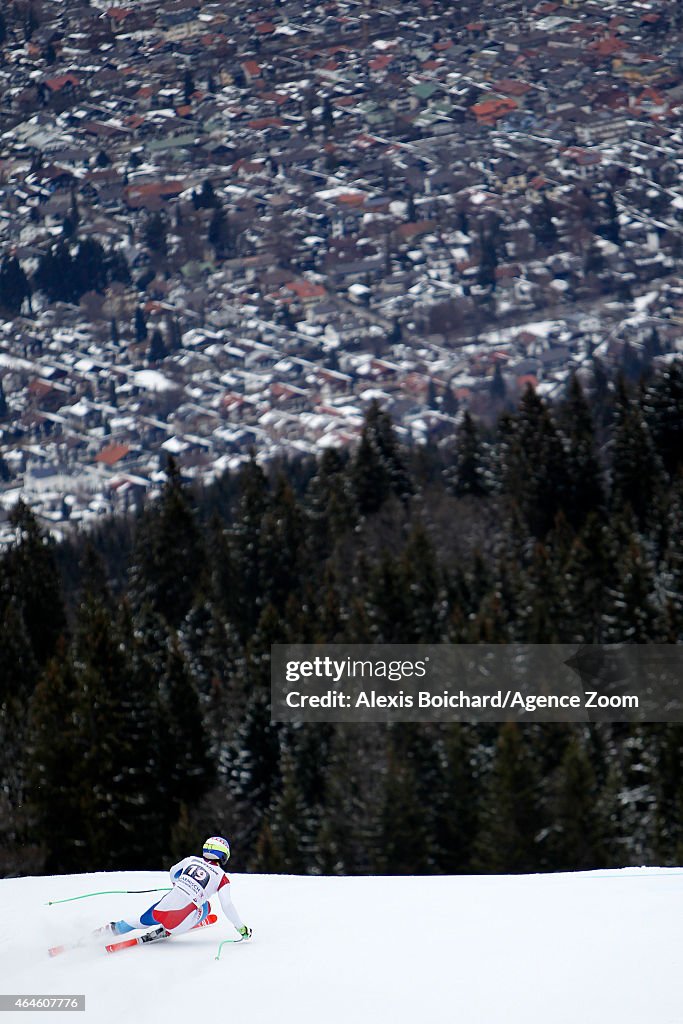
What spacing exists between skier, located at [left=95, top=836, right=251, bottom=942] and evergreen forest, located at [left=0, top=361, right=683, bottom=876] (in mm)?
37648

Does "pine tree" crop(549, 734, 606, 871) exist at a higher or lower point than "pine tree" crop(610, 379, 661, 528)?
higher

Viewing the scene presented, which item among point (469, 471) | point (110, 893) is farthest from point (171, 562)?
point (110, 893)

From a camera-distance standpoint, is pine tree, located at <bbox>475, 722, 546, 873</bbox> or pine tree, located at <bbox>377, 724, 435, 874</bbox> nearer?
pine tree, located at <bbox>475, 722, 546, 873</bbox>

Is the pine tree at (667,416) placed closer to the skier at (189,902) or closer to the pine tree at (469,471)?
the pine tree at (469,471)

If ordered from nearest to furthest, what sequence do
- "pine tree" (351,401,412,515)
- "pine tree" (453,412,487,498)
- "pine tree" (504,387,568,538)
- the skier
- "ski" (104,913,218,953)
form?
"ski" (104,913,218,953) < the skier < "pine tree" (504,387,568,538) < "pine tree" (351,401,412,515) < "pine tree" (453,412,487,498)

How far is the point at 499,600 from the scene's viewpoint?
80.7 m

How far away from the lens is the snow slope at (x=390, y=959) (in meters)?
13.7

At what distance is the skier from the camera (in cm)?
1602

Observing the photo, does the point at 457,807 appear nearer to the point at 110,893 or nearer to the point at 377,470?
the point at 110,893

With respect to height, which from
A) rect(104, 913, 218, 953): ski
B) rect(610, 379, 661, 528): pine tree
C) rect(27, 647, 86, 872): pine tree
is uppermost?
rect(104, 913, 218, 953): ski

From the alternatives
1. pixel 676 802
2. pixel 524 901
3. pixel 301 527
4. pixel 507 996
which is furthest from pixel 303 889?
pixel 301 527

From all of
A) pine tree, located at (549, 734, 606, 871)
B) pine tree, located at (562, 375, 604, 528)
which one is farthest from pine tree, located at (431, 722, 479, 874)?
pine tree, located at (562, 375, 604, 528)

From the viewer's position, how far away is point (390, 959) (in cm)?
1535

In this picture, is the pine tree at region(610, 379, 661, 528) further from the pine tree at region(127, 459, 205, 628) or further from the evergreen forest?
the pine tree at region(127, 459, 205, 628)
